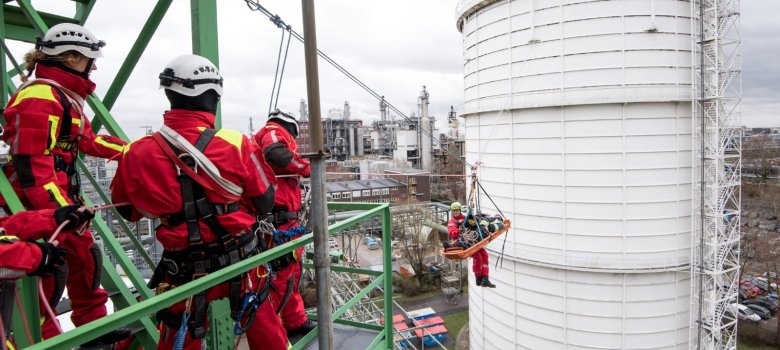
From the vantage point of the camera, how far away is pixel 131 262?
331 cm

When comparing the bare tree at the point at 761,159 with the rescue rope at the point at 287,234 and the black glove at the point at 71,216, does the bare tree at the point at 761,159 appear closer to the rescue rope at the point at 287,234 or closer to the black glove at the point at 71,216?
the rescue rope at the point at 287,234

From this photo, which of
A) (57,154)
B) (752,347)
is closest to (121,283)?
(57,154)

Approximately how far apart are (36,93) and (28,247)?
4.29ft

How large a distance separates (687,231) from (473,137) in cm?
556

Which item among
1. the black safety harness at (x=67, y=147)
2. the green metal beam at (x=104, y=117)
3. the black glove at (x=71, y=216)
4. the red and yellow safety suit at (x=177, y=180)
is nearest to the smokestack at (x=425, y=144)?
the green metal beam at (x=104, y=117)

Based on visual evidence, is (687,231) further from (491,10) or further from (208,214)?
(208,214)

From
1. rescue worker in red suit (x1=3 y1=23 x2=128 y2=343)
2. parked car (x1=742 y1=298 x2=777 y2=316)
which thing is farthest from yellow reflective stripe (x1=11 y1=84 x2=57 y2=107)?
parked car (x1=742 y1=298 x2=777 y2=316)

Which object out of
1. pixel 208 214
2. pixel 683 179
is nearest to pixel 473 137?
pixel 683 179

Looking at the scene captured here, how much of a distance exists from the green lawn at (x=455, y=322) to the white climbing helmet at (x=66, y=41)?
2016cm

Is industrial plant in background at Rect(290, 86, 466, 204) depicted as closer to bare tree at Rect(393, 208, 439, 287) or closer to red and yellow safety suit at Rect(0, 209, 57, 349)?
bare tree at Rect(393, 208, 439, 287)

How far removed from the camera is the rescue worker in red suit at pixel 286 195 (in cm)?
391

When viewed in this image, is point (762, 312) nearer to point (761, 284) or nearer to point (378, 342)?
point (761, 284)

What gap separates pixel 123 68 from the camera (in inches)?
162

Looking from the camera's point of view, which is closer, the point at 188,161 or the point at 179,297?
the point at 179,297
